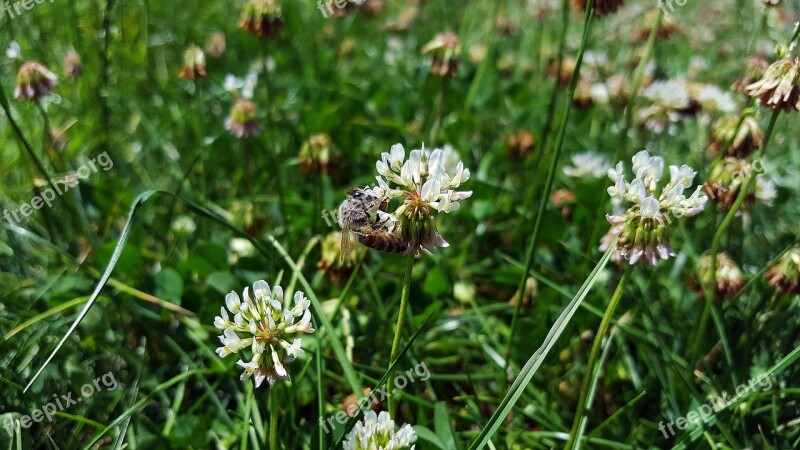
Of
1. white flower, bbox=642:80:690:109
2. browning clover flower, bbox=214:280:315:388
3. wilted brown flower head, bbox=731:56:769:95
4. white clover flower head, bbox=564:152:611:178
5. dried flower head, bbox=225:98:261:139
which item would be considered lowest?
white clover flower head, bbox=564:152:611:178

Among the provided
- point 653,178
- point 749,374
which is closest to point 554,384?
point 749,374

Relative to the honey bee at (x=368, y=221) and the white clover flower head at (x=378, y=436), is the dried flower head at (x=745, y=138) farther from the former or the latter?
the white clover flower head at (x=378, y=436)

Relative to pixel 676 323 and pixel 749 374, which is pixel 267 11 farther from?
pixel 749 374

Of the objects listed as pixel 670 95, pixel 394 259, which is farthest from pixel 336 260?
pixel 670 95
